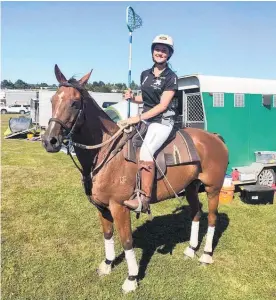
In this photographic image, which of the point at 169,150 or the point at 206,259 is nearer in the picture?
the point at 169,150

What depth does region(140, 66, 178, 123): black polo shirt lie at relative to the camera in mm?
4418

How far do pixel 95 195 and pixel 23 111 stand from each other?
5419 cm

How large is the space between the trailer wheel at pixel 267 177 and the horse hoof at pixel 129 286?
6.54 metres

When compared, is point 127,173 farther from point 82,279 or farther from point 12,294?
point 12,294

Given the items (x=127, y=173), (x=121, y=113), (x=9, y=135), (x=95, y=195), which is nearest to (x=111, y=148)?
(x=127, y=173)

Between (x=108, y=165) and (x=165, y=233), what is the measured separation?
288 cm

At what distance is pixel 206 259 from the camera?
17.8ft

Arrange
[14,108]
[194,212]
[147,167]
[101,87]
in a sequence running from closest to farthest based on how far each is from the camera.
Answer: [147,167] → [194,212] → [14,108] → [101,87]

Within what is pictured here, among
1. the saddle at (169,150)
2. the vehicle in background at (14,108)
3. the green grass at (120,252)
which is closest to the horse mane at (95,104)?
the saddle at (169,150)

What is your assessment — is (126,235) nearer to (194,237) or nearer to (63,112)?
(194,237)

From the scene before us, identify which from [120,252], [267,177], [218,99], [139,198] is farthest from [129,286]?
[267,177]

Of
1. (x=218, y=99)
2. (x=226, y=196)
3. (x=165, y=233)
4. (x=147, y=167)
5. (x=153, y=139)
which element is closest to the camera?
(x=147, y=167)

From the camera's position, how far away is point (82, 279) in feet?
15.9

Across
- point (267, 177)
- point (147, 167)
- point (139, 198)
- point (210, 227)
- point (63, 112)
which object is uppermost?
point (63, 112)
